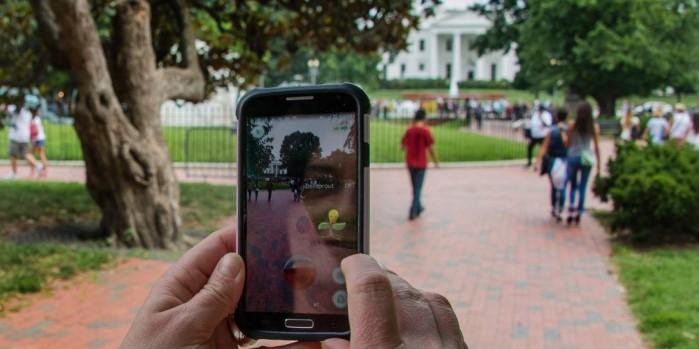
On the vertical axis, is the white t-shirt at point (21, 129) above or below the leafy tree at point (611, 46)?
below

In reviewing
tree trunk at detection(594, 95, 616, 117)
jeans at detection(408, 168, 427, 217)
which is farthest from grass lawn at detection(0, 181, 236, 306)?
tree trunk at detection(594, 95, 616, 117)

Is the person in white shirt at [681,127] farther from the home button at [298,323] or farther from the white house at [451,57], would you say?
the white house at [451,57]

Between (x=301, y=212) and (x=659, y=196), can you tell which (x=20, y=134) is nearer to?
(x=659, y=196)

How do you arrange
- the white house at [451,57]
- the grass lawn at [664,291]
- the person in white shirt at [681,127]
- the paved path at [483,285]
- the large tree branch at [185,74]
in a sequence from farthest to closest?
the white house at [451,57] < the person in white shirt at [681,127] < the large tree branch at [185,74] < the paved path at [483,285] < the grass lawn at [664,291]

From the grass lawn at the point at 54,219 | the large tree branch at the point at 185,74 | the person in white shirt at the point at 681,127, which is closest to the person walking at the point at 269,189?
the grass lawn at the point at 54,219

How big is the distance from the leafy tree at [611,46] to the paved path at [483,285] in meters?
28.0

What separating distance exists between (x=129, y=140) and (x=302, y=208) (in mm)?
7199

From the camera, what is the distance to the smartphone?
1710 millimetres

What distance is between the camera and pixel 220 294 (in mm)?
1533

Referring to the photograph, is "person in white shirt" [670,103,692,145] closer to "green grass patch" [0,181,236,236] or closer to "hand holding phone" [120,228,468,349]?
"green grass patch" [0,181,236,236]

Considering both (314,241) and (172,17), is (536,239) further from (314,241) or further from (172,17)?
(314,241)

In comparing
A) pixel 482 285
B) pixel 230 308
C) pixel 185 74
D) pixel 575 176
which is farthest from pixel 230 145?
pixel 230 308

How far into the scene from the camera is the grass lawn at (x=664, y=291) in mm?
5574

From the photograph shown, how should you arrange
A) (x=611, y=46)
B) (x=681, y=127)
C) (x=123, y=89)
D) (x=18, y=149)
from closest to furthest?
(x=123, y=89) < (x=18, y=149) < (x=681, y=127) < (x=611, y=46)
